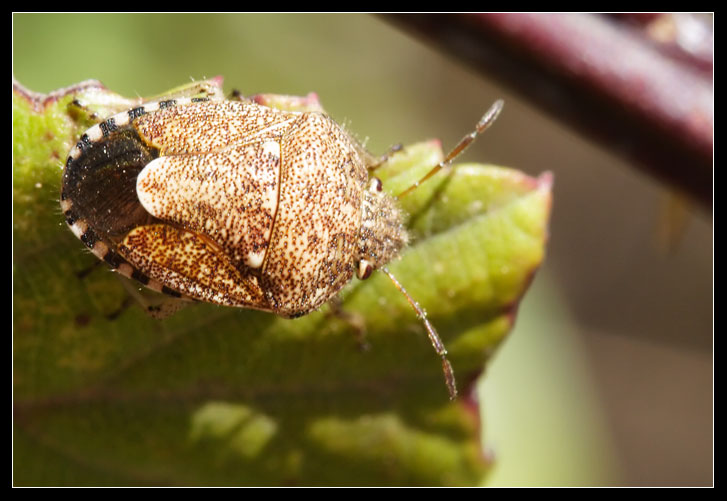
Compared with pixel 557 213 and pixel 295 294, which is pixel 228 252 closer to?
pixel 295 294

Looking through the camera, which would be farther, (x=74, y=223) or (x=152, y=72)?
(x=152, y=72)

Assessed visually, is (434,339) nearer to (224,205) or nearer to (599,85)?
(224,205)

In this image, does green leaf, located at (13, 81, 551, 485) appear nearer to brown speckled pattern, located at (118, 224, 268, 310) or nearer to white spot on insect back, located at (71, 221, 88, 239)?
white spot on insect back, located at (71, 221, 88, 239)

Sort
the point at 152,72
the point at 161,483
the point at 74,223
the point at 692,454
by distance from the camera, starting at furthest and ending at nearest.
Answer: the point at 692,454 < the point at 152,72 < the point at 161,483 < the point at 74,223

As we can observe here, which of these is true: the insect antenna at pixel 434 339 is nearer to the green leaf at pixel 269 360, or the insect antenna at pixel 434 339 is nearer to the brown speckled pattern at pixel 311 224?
the green leaf at pixel 269 360

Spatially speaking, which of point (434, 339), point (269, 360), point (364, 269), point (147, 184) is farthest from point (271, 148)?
point (434, 339)

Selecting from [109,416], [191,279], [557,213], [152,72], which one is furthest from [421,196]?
[557,213]
